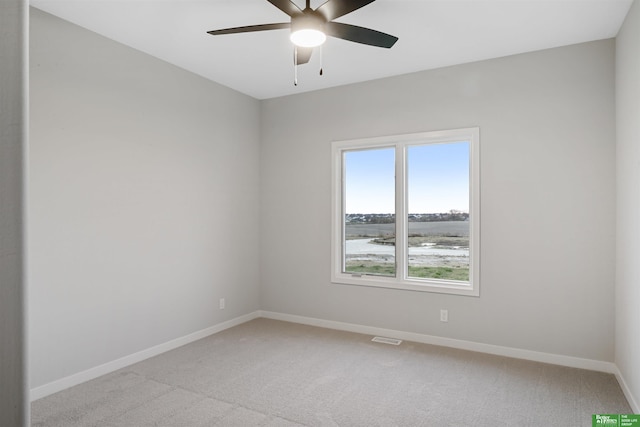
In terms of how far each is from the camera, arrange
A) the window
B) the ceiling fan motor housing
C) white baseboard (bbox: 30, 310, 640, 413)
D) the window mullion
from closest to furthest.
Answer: the ceiling fan motor housing, white baseboard (bbox: 30, 310, 640, 413), the window, the window mullion

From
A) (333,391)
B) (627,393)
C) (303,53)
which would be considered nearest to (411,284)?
(333,391)

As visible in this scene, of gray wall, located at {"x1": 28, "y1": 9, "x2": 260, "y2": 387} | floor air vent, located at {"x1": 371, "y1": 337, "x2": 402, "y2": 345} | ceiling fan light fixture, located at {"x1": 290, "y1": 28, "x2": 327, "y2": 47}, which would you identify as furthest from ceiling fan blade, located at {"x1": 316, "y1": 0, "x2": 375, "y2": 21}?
floor air vent, located at {"x1": 371, "y1": 337, "x2": 402, "y2": 345}

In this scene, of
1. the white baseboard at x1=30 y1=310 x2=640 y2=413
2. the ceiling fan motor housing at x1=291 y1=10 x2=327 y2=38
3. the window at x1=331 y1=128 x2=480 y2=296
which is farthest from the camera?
the window at x1=331 y1=128 x2=480 y2=296

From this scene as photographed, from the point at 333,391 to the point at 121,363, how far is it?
1853 mm

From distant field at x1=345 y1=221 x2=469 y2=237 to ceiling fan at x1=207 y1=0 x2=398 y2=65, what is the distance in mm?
2054

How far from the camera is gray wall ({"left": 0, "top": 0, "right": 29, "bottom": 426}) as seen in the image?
1.41ft

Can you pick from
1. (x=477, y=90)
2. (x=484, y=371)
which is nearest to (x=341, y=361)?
(x=484, y=371)

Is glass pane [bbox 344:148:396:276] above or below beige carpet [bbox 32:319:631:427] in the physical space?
above

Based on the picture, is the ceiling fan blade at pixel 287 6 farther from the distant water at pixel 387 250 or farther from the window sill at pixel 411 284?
the window sill at pixel 411 284

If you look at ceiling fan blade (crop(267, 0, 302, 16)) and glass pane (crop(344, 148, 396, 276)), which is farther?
glass pane (crop(344, 148, 396, 276))

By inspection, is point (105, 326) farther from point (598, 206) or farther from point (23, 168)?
point (598, 206)
